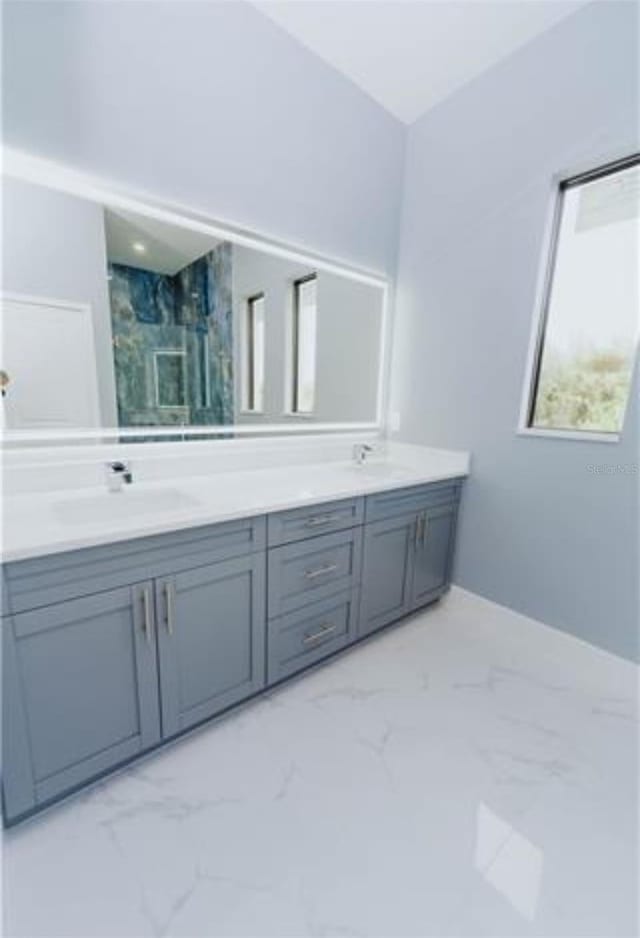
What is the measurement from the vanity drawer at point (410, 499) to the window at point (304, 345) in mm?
699

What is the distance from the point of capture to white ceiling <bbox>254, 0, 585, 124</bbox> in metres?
1.58

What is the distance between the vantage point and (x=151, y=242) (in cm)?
152

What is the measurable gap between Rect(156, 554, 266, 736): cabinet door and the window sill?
144cm

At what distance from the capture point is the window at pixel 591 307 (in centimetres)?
164

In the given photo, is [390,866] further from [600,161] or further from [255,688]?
[600,161]

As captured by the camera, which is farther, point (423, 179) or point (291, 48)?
point (423, 179)

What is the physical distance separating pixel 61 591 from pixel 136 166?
146cm

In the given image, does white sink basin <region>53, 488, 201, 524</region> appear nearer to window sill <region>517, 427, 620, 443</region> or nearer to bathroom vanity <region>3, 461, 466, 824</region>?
bathroom vanity <region>3, 461, 466, 824</region>

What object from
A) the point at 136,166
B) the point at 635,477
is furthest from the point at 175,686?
the point at 635,477

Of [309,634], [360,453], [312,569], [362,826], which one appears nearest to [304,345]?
[360,453]

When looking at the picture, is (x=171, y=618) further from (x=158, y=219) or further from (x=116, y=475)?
(x=158, y=219)

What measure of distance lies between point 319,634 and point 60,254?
1727 mm

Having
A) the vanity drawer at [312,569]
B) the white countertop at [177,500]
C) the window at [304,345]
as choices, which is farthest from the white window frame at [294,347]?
the vanity drawer at [312,569]

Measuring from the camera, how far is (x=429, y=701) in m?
1.61
